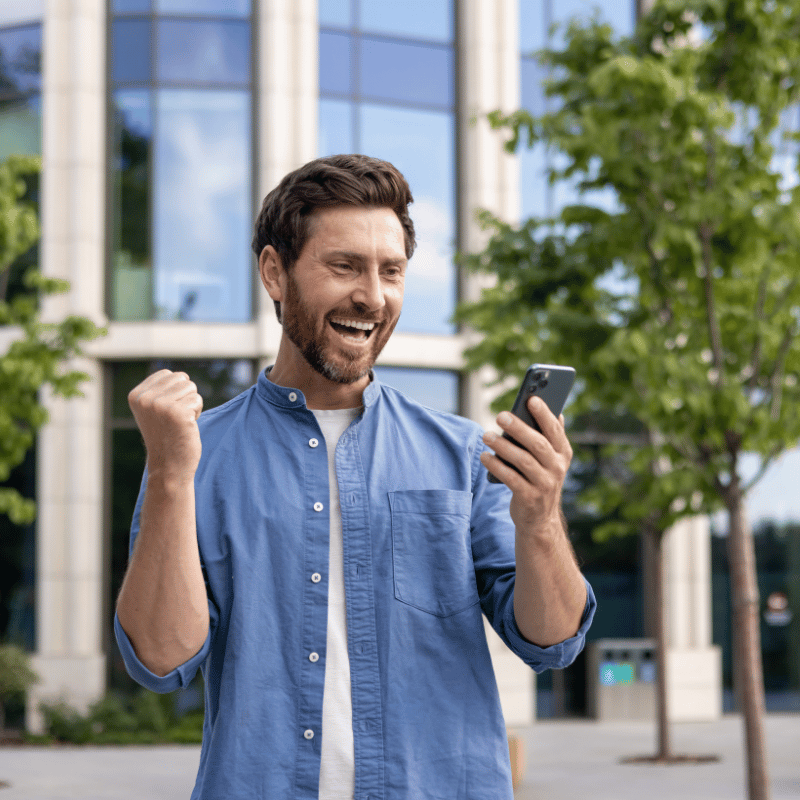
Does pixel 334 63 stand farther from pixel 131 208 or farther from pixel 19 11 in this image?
pixel 19 11

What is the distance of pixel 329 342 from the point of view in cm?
204

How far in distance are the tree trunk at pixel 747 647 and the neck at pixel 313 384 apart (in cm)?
638

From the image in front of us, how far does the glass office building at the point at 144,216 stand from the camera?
15719 mm

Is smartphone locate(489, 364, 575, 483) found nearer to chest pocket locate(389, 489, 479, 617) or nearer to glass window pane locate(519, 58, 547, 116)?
chest pocket locate(389, 489, 479, 617)

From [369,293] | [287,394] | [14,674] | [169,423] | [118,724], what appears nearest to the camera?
[169,423]

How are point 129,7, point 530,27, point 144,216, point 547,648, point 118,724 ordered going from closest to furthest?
point 547,648
point 118,724
point 144,216
point 129,7
point 530,27

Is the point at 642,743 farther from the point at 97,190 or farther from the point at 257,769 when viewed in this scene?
the point at 257,769

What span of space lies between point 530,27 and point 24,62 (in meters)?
7.56

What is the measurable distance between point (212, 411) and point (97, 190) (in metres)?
14.8

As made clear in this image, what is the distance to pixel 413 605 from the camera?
1.97 m

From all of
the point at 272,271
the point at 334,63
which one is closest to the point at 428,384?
the point at 334,63

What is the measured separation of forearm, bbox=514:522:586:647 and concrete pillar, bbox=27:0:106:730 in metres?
14.2

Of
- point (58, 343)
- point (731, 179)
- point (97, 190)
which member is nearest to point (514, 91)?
point (97, 190)

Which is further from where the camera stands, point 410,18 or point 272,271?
point 410,18
